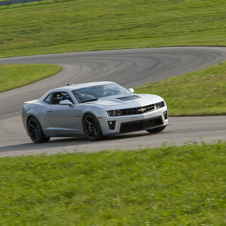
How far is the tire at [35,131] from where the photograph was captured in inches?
470

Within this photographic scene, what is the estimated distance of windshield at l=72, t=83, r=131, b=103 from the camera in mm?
10984

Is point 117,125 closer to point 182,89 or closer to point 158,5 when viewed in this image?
point 182,89

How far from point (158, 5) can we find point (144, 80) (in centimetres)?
3502

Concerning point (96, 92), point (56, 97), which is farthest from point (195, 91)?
point (56, 97)

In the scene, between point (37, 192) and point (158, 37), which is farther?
point (158, 37)

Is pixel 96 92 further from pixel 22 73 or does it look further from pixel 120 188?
pixel 22 73

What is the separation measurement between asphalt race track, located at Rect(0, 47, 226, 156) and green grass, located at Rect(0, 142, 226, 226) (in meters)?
1.36

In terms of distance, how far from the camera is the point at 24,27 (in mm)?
51781

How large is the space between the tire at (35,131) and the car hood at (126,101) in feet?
6.87

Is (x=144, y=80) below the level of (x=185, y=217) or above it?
below

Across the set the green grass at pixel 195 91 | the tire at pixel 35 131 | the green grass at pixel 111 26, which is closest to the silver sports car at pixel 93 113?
the tire at pixel 35 131

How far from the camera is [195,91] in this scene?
16484 mm

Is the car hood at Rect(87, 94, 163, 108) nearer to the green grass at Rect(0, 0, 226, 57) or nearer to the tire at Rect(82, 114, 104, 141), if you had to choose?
the tire at Rect(82, 114, 104, 141)

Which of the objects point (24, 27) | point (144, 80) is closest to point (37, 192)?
point (144, 80)
